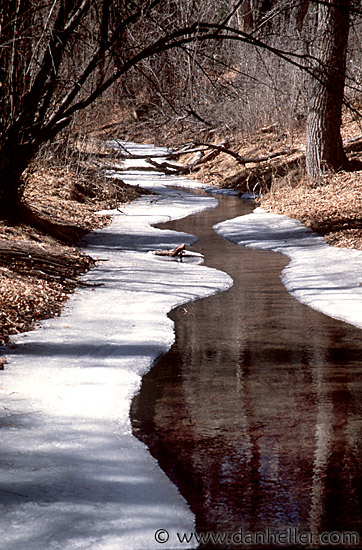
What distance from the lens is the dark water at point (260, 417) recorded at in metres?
3.36

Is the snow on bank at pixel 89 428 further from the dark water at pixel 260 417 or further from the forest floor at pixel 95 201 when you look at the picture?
the forest floor at pixel 95 201

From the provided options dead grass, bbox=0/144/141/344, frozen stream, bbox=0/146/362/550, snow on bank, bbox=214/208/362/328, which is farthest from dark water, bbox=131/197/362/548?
dead grass, bbox=0/144/141/344

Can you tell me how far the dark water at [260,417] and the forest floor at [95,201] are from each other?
1.65m

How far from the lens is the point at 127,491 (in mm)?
3516

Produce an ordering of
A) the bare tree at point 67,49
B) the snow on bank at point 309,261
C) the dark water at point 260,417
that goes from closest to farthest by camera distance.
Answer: the dark water at point 260,417
the bare tree at point 67,49
the snow on bank at point 309,261

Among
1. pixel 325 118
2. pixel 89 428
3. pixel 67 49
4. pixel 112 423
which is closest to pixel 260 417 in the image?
pixel 112 423

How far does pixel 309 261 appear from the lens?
979 centimetres

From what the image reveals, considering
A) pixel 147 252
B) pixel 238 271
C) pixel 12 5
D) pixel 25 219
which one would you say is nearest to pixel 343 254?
pixel 238 271

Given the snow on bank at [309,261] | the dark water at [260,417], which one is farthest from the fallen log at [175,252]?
the dark water at [260,417]

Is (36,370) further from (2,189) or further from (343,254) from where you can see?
(343,254)

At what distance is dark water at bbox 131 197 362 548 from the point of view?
11.0ft

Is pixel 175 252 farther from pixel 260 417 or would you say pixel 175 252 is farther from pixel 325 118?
pixel 325 118

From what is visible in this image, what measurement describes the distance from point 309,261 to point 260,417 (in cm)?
561

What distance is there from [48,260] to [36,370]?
11.3 feet
